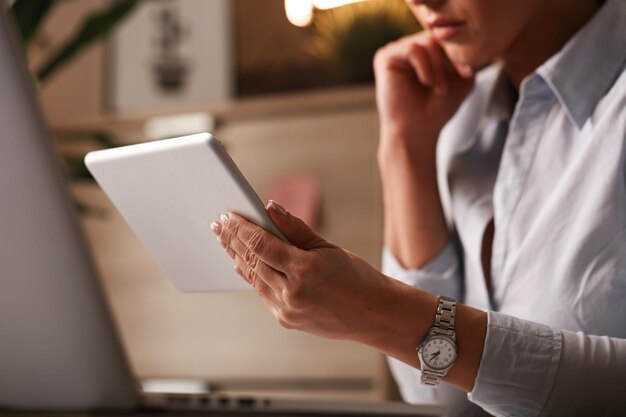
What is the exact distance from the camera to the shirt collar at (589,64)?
3.03 feet

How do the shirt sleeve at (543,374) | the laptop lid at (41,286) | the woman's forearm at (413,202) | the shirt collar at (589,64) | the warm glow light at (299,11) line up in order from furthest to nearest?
the warm glow light at (299,11) → the woman's forearm at (413,202) → the shirt collar at (589,64) → the shirt sleeve at (543,374) → the laptop lid at (41,286)

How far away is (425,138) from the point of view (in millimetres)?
1114

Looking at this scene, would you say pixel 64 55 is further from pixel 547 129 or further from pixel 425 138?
pixel 547 129

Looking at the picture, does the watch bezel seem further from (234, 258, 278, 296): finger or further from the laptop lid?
the laptop lid

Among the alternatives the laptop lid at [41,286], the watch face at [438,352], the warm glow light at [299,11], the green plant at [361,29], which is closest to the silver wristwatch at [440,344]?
the watch face at [438,352]

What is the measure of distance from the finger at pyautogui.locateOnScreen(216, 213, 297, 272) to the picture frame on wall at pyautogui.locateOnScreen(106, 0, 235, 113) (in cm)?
212

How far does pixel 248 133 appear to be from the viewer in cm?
237

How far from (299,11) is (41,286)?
6.59 ft

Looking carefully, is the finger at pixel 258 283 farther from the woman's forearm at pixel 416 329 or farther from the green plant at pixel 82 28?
the green plant at pixel 82 28

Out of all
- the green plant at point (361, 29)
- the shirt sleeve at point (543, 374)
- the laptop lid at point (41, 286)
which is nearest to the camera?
the laptop lid at point (41, 286)

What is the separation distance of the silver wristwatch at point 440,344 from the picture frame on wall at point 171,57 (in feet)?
6.93

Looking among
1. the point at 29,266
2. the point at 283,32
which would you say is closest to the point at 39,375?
the point at 29,266

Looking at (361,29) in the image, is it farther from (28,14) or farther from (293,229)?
(293,229)

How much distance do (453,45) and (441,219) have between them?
0.23 metres
